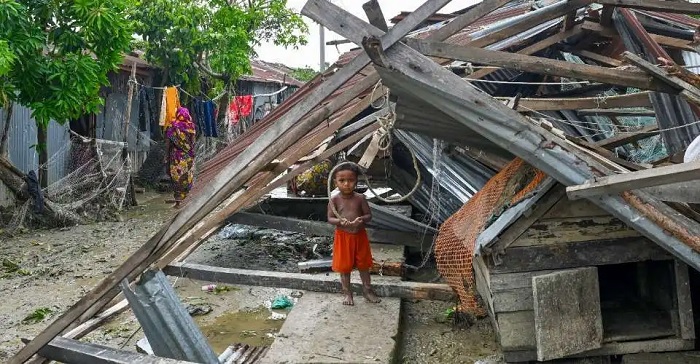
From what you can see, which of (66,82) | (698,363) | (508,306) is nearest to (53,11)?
(66,82)

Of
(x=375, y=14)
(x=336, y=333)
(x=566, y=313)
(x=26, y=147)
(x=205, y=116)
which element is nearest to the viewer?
(x=375, y=14)

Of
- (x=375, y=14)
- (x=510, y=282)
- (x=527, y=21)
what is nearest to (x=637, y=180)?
(x=510, y=282)

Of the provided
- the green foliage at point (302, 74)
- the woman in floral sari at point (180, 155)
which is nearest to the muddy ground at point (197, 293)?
the woman in floral sari at point (180, 155)

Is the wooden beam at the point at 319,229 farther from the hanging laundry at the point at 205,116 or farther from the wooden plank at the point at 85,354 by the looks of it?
the hanging laundry at the point at 205,116

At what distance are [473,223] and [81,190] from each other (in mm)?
8012

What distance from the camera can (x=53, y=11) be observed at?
750 cm

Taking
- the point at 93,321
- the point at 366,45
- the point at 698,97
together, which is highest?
the point at 366,45

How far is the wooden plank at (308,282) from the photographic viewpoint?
5.02m

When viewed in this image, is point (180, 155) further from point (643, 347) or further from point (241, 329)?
point (643, 347)

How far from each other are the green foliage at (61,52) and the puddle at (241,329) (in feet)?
12.9

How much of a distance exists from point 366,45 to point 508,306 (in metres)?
1.91

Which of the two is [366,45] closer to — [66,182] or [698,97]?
[698,97]

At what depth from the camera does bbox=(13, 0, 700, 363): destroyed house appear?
2818 mm

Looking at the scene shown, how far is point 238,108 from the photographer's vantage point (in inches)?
629
